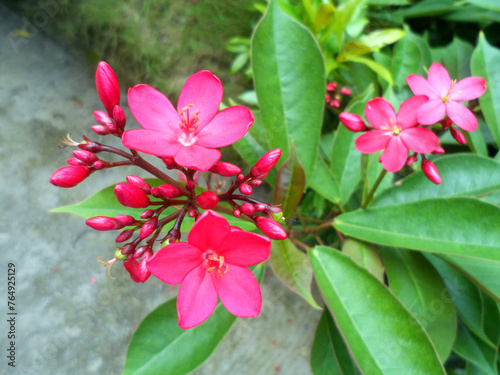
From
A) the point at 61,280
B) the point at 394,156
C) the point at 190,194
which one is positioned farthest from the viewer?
the point at 61,280

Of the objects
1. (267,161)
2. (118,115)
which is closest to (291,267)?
(267,161)

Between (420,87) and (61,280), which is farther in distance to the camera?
(61,280)

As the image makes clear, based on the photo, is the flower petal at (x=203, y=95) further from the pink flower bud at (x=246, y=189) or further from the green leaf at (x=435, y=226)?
the green leaf at (x=435, y=226)

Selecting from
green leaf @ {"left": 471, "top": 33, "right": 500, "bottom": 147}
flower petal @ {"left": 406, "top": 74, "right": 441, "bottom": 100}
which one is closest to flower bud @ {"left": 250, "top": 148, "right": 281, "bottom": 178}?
flower petal @ {"left": 406, "top": 74, "right": 441, "bottom": 100}

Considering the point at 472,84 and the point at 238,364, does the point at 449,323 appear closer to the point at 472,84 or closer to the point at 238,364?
the point at 472,84

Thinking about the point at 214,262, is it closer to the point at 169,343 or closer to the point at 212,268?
the point at 212,268

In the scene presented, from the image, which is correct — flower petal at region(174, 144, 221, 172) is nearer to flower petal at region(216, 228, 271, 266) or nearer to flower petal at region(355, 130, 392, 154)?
flower petal at region(216, 228, 271, 266)

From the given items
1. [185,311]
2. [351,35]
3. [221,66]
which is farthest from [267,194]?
[185,311]

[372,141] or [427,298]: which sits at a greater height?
[372,141]
